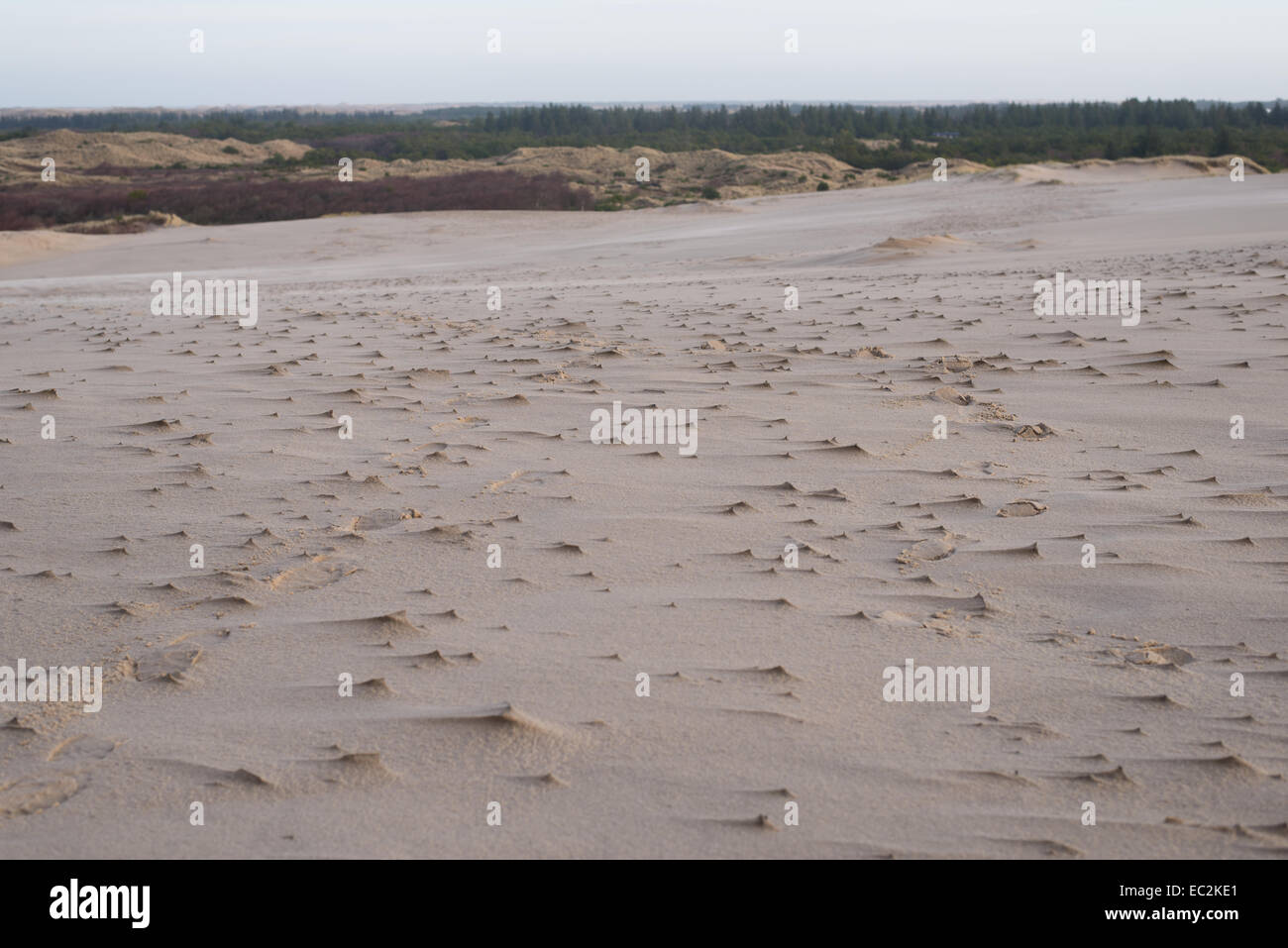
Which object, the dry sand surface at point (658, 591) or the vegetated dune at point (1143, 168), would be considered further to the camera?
the vegetated dune at point (1143, 168)

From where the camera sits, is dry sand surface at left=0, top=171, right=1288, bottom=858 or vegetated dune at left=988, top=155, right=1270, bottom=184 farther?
vegetated dune at left=988, top=155, right=1270, bottom=184

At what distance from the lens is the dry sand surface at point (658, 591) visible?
7.45 feet

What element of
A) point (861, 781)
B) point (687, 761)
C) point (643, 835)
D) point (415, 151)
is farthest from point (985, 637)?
point (415, 151)

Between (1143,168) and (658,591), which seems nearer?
(658,591)

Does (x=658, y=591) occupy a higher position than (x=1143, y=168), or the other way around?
(x=1143, y=168)

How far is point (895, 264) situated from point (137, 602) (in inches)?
420

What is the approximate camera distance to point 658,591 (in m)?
3.35

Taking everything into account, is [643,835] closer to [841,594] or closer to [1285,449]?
[841,594]

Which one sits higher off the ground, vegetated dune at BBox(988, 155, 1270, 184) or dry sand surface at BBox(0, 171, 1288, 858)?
vegetated dune at BBox(988, 155, 1270, 184)

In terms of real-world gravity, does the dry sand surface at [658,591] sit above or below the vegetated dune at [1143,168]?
below

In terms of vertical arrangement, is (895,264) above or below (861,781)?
above

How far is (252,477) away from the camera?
14.5 feet

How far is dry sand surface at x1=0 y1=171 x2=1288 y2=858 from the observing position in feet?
7.45

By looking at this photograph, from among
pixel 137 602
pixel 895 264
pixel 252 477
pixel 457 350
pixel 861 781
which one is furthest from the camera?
pixel 895 264
